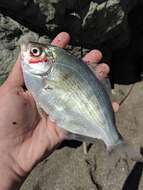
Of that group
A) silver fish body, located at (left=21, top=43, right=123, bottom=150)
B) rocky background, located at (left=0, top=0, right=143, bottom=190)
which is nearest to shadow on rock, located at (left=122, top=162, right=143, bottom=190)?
rocky background, located at (left=0, top=0, right=143, bottom=190)

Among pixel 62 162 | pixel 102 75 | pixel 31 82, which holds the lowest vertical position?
pixel 62 162

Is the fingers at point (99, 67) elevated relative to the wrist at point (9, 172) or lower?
elevated

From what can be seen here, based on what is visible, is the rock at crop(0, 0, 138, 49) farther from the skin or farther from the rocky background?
the skin

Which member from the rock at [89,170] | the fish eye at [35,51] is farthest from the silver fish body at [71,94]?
the rock at [89,170]

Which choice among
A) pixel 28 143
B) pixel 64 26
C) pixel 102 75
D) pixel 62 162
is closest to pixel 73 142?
pixel 62 162

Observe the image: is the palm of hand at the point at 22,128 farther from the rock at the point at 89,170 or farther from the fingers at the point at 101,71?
the rock at the point at 89,170

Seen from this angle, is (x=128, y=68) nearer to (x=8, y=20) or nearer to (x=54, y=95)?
(x=8, y=20)

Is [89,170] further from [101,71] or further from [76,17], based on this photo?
[101,71]

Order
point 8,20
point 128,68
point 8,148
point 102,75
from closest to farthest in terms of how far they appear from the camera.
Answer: point 102,75 < point 8,148 < point 8,20 < point 128,68
